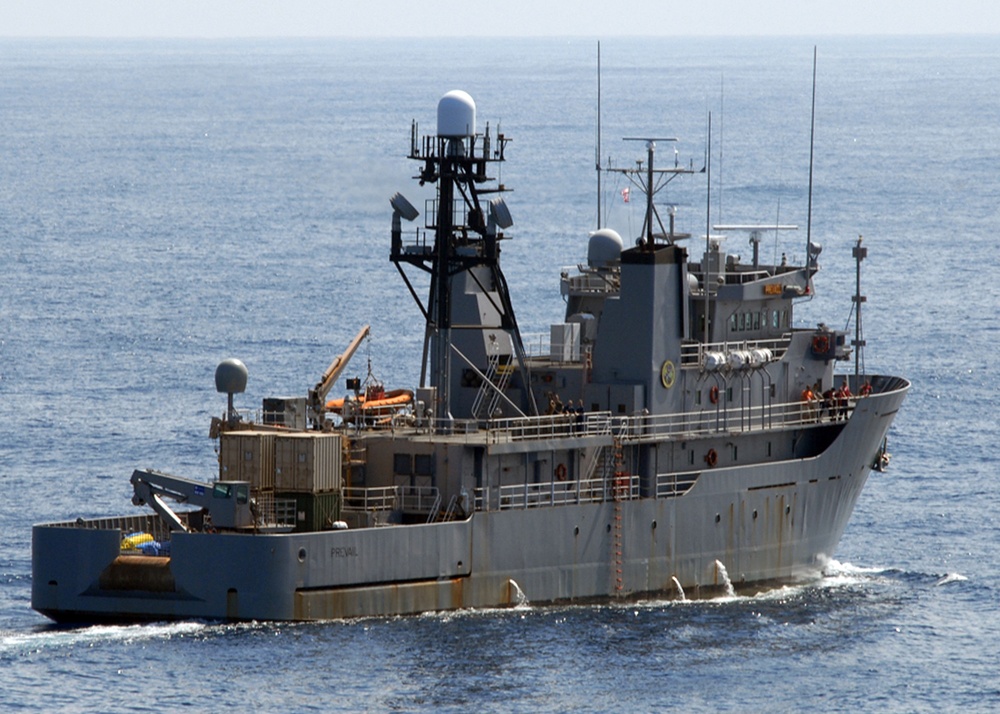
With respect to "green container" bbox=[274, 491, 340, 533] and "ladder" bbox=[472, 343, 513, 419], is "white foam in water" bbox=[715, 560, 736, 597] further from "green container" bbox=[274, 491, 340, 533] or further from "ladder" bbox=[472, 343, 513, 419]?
"green container" bbox=[274, 491, 340, 533]

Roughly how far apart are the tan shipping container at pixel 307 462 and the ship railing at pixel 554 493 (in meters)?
3.31

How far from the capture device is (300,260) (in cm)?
10719

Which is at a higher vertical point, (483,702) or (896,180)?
(896,180)

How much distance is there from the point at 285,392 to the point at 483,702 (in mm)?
31848

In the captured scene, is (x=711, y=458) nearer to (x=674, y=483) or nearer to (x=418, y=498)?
(x=674, y=483)

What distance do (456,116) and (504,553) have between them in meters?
10.1

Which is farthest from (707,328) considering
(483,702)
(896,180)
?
(896,180)

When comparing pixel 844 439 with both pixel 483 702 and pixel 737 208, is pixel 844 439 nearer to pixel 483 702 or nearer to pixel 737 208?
pixel 483 702

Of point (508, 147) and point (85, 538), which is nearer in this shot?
point (85, 538)

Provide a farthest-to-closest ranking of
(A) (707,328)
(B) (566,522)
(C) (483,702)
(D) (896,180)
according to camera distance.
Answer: (D) (896,180) < (A) (707,328) < (B) (566,522) < (C) (483,702)

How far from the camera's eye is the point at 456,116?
49.3 meters

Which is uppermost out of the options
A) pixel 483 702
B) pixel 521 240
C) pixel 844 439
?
pixel 521 240

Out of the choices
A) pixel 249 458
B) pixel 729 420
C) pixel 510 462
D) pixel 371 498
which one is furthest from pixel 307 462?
pixel 729 420

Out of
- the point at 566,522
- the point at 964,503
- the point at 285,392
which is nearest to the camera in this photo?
the point at 566,522
